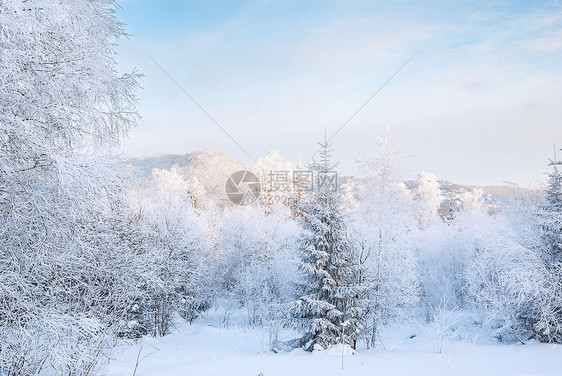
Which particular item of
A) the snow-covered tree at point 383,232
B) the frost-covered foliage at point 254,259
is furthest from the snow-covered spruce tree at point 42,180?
the frost-covered foliage at point 254,259

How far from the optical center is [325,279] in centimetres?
1480

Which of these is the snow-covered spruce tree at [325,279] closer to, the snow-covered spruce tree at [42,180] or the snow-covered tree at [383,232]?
the snow-covered tree at [383,232]

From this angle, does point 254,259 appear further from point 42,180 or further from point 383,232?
point 42,180

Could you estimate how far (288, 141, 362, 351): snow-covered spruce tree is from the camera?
1459cm

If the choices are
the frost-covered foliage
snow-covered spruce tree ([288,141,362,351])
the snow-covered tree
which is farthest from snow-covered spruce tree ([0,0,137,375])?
the frost-covered foliage

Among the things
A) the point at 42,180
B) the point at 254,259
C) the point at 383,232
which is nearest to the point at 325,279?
the point at 383,232

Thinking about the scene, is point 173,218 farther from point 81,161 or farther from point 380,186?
point 81,161

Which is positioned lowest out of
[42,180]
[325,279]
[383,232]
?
[325,279]

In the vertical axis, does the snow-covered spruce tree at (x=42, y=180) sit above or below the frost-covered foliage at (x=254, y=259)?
above

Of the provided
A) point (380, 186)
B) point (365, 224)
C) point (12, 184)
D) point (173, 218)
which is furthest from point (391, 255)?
point (12, 184)

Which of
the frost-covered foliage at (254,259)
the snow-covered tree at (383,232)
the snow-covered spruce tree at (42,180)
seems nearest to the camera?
the snow-covered spruce tree at (42,180)

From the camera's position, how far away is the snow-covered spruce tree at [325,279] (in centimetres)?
1459

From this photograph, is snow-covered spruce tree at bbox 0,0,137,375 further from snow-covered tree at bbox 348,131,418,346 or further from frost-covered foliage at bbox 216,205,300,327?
frost-covered foliage at bbox 216,205,300,327

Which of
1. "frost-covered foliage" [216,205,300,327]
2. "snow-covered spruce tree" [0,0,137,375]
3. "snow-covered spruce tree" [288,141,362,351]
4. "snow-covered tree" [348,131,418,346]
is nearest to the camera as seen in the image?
"snow-covered spruce tree" [0,0,137,375]
